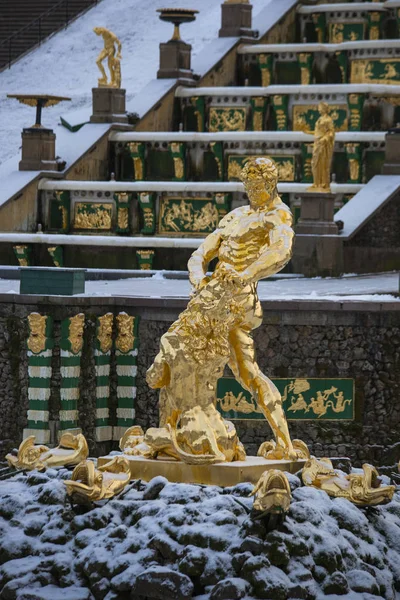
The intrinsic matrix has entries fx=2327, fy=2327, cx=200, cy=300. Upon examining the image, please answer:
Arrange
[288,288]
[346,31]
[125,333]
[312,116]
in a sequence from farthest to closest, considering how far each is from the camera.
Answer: [346,31]
[312,116]
[288,288]
[125,333]

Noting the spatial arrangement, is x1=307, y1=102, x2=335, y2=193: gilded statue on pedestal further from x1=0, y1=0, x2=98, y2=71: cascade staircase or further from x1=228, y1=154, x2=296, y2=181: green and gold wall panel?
x1=0, y1=0, x2=98, y2=71: cascade staircase

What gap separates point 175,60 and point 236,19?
2280 millimetres

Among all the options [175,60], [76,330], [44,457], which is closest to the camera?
[44,457]

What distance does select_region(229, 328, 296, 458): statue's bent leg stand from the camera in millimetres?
20297

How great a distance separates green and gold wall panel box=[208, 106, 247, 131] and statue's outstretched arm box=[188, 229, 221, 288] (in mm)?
19335

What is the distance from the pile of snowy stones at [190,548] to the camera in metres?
18.5

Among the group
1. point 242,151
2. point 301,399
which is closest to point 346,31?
point 242,151

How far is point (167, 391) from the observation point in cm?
2031

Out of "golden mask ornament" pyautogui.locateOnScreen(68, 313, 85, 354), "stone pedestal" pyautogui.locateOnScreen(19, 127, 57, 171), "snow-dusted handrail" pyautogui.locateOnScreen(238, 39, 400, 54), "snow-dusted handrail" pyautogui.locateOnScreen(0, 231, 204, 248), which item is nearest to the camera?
"golden mask ornament" pyautogui.locateOnScreen(68, 313, 85, 354)

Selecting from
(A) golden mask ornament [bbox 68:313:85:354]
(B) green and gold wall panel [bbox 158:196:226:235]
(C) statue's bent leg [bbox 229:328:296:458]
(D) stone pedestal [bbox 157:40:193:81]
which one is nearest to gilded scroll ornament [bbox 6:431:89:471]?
(C) statue's bent leg [bbox 229:328:296:458]

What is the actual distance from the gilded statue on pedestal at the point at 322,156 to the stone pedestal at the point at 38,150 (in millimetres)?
5349

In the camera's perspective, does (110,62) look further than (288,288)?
Yes

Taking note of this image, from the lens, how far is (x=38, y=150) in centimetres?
3794

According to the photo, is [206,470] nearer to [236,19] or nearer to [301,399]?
[301,399]
